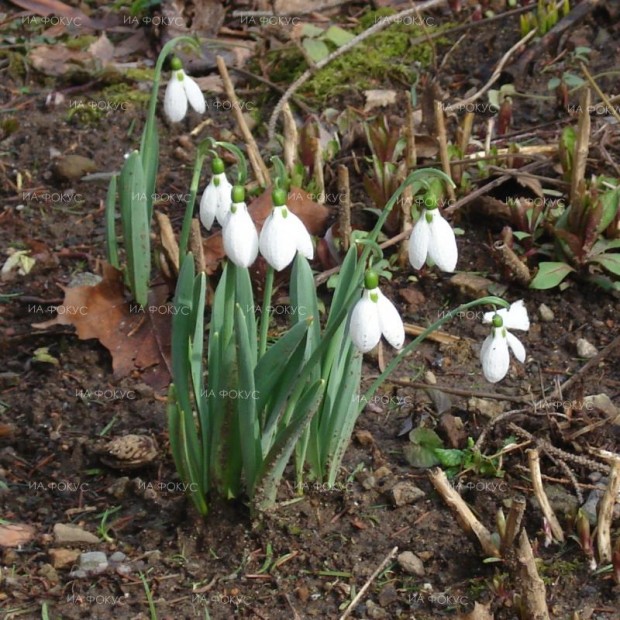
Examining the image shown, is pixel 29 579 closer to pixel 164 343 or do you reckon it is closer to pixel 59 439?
pixel 59 439

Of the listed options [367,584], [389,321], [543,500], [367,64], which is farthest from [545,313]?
[367,64]

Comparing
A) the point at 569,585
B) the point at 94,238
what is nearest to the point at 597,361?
the point at 569,585

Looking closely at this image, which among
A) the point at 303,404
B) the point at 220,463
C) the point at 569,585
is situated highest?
the point at 303,404

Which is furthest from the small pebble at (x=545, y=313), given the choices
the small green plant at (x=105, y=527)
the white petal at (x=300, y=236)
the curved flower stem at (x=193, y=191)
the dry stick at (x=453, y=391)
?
the small green plant at (x=105, y=527)

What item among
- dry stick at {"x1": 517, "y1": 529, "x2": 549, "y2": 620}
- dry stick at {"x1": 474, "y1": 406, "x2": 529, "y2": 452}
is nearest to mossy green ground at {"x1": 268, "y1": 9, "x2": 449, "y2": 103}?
dry stick at {"x1": 474, "y1": 406, "x2": 529, "y2": 452}

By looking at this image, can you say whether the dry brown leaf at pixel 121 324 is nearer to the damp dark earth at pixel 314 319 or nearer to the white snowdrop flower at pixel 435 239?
the damp dark earth at pixel 314 319

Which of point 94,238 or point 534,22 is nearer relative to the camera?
point 94,238

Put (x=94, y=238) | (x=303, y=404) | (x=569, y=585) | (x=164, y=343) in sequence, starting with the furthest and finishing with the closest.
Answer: (x=94, y=238), (x=164, y=343), (x=569, y=585), (x=303, y=404)
